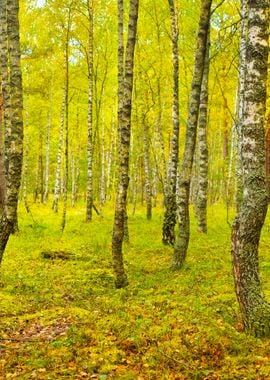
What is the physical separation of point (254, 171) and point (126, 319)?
3158 mm

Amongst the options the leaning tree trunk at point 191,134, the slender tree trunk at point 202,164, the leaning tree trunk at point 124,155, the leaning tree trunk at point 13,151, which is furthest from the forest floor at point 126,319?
the slender tree trunk at point 202,164

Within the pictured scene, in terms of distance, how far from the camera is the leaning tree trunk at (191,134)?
30.6 ft

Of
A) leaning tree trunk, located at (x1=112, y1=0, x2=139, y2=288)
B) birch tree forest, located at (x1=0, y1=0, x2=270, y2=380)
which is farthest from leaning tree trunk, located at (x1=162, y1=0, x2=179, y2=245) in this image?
leaning tree trunk, located at (x1=112, y1=0, x2=139, y2=288)

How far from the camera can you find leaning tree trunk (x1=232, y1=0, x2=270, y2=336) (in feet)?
18.7

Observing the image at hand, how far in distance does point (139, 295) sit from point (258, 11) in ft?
17.8

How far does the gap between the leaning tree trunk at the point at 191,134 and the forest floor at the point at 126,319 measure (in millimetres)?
620

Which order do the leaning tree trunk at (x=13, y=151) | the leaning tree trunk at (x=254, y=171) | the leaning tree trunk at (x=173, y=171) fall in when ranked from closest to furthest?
the leaning tree trunk at (x=254, y=171)
the leaning tree trunk at (x=13, y=151)
the leaning tree trunk at (x=173, y=171)

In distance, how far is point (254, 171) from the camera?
572cm

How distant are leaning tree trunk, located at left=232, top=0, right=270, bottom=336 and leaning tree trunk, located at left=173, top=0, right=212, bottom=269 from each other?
363 cm

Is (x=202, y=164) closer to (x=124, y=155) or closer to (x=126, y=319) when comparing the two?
(x=124, y=155)

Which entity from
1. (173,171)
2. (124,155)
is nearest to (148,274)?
(124,155)

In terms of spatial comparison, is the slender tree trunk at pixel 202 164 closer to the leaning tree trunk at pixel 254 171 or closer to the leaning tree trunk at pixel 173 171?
the leaning tree trunk at pixel 173 171

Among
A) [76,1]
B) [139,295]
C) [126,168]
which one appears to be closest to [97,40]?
[76,1]

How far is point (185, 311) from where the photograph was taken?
7145 mm
